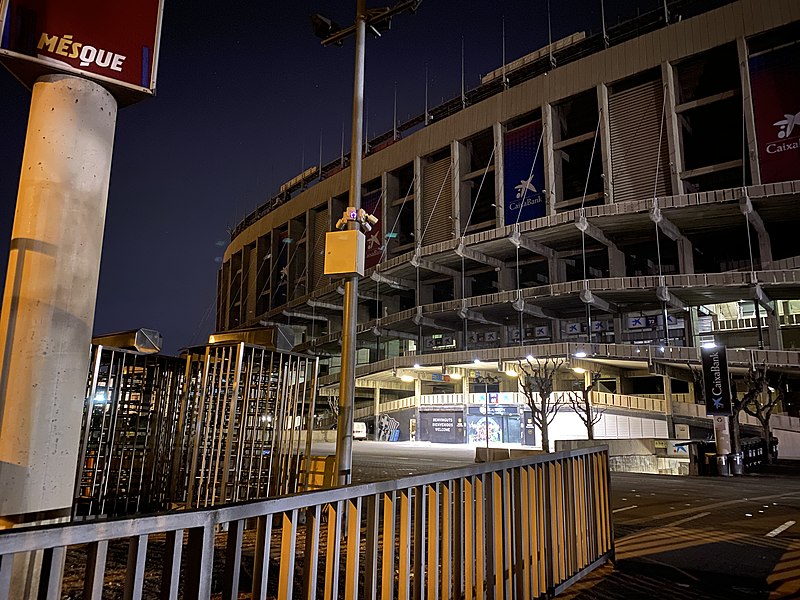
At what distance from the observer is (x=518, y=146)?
42.7m

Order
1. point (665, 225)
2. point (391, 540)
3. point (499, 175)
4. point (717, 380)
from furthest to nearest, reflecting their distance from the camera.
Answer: point (499, 175)
point (665, 225)
point (717, 380)
point (391, 540)

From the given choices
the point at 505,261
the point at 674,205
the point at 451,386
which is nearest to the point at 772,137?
the point at 674,205

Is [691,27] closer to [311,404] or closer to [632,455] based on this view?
[632,455]

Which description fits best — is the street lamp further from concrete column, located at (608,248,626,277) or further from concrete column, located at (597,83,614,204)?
concrete column, located at (608,248,626,277)

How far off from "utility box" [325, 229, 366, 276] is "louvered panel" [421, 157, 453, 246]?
129 ft

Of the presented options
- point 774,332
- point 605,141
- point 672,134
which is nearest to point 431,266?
point 605,141

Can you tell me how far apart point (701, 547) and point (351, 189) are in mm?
6172

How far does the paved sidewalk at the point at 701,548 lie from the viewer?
521 cm

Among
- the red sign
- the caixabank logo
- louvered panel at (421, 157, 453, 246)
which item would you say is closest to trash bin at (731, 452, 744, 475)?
the caixabank logo

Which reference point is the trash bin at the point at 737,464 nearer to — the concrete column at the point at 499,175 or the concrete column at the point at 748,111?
the concrete column at the point at 748,111

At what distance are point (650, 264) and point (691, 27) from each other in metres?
15.0

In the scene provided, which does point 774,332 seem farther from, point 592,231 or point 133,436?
point 133,436

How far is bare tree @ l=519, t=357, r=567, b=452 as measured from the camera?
2855cm

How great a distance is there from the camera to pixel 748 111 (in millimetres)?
32906
